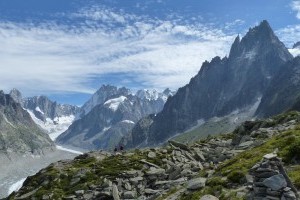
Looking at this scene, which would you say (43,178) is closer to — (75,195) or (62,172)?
(62,172)

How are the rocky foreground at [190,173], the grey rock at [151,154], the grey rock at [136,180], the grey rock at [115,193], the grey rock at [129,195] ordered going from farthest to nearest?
the grey rock at [151,154] < the grey rock at [136,180] < the grey rock at [129,195] < the grey rock at [115,193] < the rocky foreground at [190,173]

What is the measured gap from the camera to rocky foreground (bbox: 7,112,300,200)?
81.1 feet

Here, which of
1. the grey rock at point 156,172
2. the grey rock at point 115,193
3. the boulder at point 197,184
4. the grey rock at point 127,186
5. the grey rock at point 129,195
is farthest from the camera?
the grey rock at point 156,172

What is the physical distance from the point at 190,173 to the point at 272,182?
81.3 ft

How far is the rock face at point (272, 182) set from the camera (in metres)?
22.9

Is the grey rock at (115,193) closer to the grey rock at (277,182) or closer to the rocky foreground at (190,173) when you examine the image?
the rocky foreground at (190,173)

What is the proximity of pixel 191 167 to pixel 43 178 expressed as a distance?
22.3 m

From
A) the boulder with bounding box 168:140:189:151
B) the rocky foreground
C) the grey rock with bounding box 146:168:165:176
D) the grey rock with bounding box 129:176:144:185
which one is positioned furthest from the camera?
the boulder with bounding box 168:140:189:151

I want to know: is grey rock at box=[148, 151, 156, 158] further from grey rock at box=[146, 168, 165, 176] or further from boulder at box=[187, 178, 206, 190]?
boulder at box=[187, 178, 206, 190]

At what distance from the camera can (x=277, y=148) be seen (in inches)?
1437

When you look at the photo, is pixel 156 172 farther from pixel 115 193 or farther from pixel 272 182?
pixel 272 182

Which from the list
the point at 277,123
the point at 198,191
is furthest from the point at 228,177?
the point at 277,123

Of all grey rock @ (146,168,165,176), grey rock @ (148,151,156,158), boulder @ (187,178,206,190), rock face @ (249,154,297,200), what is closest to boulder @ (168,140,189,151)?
grey rock @ (148,151,156,158)

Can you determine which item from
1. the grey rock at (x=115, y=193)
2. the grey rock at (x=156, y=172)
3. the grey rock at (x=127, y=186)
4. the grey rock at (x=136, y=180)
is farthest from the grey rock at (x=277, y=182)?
the grey rock at (x=156, y=172)
